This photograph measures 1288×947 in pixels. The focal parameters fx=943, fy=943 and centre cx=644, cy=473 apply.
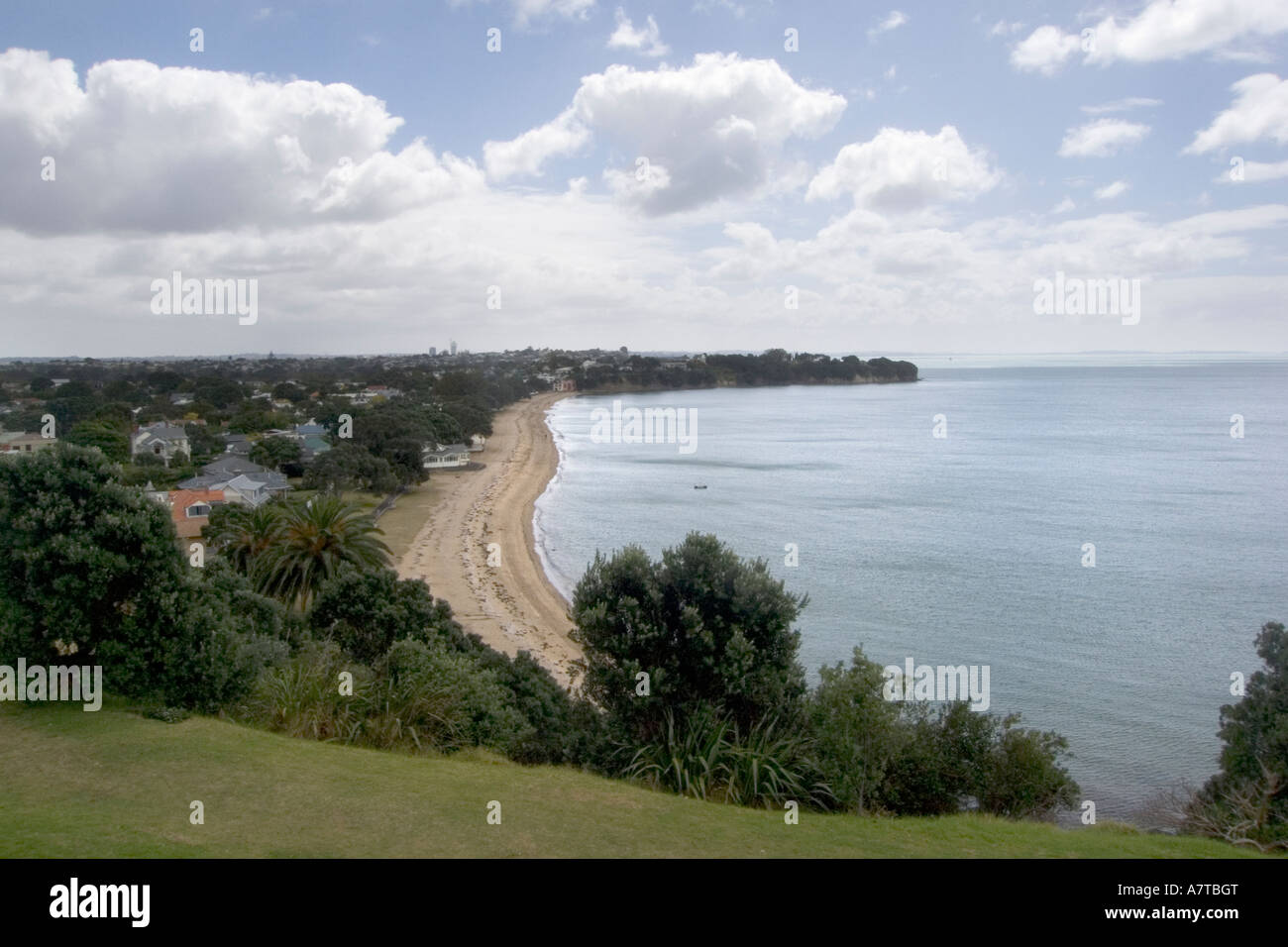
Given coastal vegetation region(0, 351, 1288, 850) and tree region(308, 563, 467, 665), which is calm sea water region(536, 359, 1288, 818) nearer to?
coastal vegetation region(0, 351, 1288, 850)

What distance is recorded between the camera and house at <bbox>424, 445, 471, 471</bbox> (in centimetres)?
7256

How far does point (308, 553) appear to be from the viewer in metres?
23.1

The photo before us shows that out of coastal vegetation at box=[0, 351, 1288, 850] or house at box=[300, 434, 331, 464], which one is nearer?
coastal vegetation at box=[0, 351, 1288, 850]

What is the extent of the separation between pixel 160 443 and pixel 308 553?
39.6 metres

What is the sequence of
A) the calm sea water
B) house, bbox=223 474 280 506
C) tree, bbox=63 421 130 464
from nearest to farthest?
the calm sea water
house, bbox=223 474 280 506
tree, bbox=63 421 130 464

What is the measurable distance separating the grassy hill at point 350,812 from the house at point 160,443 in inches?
1933

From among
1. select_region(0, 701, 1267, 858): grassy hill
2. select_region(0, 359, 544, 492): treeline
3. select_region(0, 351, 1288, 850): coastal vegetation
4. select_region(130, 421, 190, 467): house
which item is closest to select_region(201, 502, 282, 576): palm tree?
select_region(0, 359, 544, 492): treeline

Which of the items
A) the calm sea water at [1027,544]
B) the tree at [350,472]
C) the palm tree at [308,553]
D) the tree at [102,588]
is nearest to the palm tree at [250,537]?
the palm tree at [308,553]

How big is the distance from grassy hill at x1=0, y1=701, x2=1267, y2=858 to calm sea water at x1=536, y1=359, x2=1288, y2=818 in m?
11.8

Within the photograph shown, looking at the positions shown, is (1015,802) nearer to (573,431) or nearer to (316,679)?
(316,679)

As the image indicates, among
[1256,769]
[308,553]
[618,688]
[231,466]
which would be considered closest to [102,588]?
[618,688]

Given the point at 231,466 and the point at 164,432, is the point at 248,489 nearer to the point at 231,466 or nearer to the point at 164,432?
the point at 231,466

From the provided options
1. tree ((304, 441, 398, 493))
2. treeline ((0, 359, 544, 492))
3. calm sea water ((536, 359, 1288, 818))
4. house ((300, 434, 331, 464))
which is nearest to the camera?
calm sea water ((536, 359, 1288, 818))
